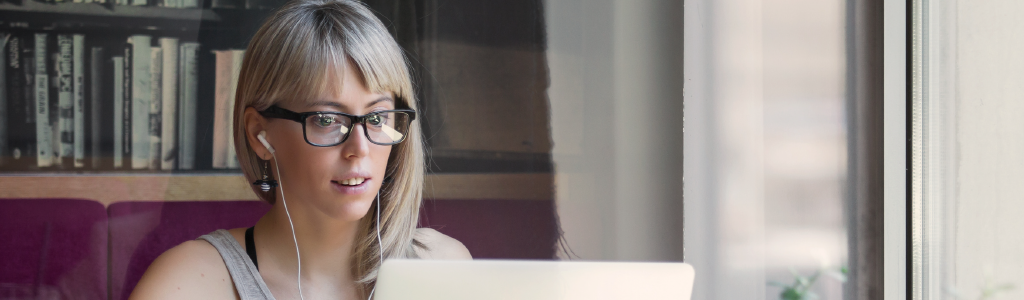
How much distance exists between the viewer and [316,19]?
1.19 meters

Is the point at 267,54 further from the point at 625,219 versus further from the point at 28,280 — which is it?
the point at 625,219

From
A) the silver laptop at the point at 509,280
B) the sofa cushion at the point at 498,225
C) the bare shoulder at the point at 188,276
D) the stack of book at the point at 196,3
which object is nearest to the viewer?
the silver laptop at the point at 509,280

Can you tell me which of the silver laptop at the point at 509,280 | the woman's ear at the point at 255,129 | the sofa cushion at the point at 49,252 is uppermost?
the woman's ear at the point at 255,129

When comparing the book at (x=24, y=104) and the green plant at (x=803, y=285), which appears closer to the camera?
the book at (x=24, y=104)

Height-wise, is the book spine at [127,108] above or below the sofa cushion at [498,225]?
above

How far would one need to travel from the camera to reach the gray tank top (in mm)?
1142

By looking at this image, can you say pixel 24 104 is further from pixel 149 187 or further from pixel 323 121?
pixel 323 121

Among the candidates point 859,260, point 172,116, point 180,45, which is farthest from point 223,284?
point 859,260

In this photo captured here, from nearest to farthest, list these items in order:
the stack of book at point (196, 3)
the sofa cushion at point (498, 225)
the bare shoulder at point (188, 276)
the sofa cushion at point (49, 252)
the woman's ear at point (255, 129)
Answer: the bare shoulder at point (188, 276)
the woman's ear at point (255, 129)
the sofa cushion at point (49, 252)
the stack of book at point (196, 3)
the sofa cushion at point (498, 225)

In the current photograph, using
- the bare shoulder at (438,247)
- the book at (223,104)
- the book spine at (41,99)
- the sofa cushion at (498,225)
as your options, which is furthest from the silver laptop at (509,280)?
the book spine at (41,99)

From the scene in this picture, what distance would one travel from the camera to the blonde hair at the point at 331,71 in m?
1.13

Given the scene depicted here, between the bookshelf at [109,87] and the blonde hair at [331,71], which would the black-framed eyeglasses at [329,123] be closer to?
the blonde hair at [331,71]

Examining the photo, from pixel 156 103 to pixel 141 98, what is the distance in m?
0.04

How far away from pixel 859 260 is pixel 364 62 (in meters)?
1.52
